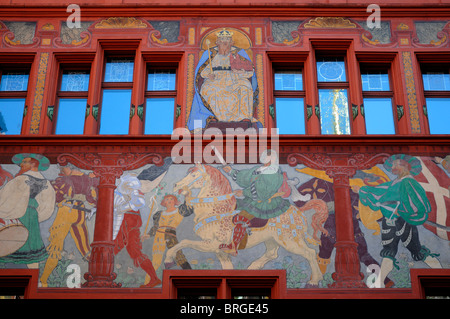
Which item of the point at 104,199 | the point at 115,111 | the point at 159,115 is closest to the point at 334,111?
the point at 159,115

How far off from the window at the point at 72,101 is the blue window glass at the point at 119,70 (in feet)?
1.32

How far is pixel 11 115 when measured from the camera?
12555mm

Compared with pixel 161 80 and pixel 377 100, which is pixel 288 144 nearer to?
pixel 377 100

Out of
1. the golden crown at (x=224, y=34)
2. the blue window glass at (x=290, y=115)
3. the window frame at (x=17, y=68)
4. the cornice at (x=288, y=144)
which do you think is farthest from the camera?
the golden crown at (x=224, y=34)

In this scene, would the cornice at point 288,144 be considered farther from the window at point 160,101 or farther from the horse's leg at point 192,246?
the horse's leg at point 192,246

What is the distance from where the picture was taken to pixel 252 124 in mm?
12133

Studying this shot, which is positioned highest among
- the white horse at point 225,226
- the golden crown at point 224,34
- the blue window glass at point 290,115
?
the golden crown at point 224,34

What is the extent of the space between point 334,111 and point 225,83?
6.36ft

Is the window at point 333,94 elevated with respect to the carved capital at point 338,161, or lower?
elevated

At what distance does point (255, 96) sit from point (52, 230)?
4.04m

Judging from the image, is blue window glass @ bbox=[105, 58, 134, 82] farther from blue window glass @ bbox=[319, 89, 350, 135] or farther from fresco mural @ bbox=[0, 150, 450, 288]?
blue window glass @ bbox=[319, 89, 350, 135]

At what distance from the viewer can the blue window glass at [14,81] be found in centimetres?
1287

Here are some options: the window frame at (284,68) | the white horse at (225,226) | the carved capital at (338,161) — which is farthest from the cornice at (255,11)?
the white horse at (225,226)

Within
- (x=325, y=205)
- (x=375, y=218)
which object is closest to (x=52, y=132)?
(x=325, y=205)
